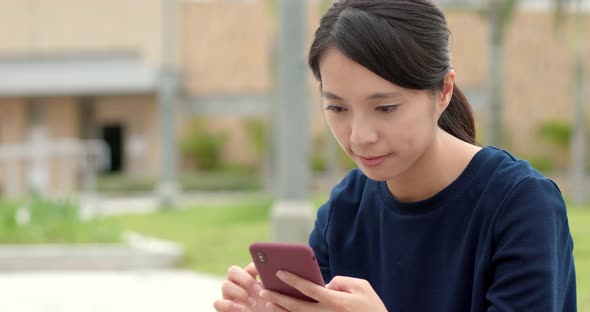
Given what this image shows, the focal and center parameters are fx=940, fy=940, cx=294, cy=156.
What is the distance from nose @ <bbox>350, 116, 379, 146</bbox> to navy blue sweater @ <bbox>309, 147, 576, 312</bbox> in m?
0.20

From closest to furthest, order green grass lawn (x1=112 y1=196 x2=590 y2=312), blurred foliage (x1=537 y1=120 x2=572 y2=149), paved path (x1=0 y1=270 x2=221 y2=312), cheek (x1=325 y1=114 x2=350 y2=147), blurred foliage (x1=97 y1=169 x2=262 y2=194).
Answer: cheek (x1=325 y1=114 x2=350 y2=147) → paved path (x1=0 y1=270 x2=221 y2=312) → green grass lawn (x1=112 y1=196 x2=590 y2=312) → blurred foliage (x1=97 y1=169 x2=262 y2=194) → blurred foliage (x1=537 y1=120 x2=572 y2=149)

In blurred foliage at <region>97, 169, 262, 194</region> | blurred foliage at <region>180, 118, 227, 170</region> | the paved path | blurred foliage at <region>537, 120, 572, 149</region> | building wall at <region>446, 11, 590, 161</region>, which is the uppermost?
building wall at <region>446, 11, 590, 161</region>

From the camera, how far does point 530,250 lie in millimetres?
1701

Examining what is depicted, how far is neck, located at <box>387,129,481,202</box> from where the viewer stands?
1.88 m

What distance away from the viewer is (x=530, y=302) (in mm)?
1704

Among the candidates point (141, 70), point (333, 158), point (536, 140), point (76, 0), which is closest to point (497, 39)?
point (333, 158)

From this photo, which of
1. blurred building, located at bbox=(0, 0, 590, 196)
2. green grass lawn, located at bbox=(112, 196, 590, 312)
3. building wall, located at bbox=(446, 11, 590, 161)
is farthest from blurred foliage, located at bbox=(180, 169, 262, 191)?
green grass lawn, located at bbox=(112, 196, 590, 312)

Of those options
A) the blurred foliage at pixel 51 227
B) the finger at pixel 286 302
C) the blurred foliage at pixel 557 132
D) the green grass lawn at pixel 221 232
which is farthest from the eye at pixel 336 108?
the blurred foliage at pixel 557 132

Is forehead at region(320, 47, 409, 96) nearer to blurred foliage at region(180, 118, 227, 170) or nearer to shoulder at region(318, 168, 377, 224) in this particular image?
shoulder at region(318, 168, 377, 224)

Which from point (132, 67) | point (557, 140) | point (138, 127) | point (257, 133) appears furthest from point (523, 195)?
point (138, 127)

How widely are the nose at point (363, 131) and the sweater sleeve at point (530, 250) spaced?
0.28 meters

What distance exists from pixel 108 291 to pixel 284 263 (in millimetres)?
6771

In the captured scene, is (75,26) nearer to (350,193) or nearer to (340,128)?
(350,193)

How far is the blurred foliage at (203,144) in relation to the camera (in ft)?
105
